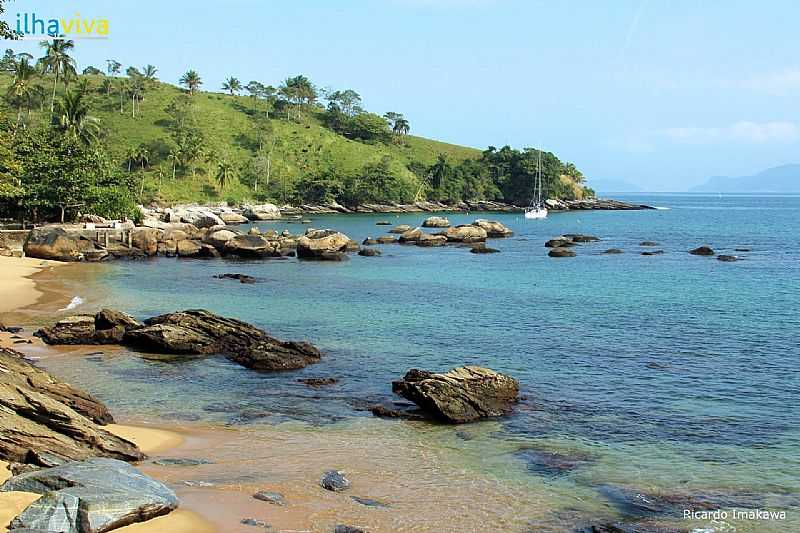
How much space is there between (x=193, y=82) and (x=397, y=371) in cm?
16469

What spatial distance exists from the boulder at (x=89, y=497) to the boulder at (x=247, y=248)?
52.3m

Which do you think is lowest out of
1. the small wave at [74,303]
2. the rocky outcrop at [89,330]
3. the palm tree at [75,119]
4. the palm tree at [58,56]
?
the small wave at [74,303]

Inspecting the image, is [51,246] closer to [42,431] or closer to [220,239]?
[220,239]

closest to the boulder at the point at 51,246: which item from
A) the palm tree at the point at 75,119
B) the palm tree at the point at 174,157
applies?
the palm tree at the point at 75,119

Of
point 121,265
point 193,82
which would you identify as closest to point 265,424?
point 121,265

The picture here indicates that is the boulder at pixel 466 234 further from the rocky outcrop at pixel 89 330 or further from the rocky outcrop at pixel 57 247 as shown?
the rocky outcrop at pixel 89 330

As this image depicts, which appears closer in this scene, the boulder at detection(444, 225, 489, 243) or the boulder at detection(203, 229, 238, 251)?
the boulder at detection(203, 229, 238, 251)

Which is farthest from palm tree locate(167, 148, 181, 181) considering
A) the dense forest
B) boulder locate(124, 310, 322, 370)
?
boulder locate(124, 310, 322, 370)

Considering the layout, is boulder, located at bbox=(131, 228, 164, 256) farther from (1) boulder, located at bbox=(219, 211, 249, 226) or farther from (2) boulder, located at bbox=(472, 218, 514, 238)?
(1) boulder, located at bbox=(219, 211, 249, 226)

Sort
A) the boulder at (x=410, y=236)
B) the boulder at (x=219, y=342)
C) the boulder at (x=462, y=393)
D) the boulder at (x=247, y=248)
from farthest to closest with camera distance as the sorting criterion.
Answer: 1. the boulder at (x=410, y=236)
2. the boulder at (x=247, y=248)
3. the boulder at (x=219, y=342)
4. the boulder at (x=462, y=393)

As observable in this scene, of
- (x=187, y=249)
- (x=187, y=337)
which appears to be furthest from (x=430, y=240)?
(x=187, y=337)

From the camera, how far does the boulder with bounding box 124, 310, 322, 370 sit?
2547cm

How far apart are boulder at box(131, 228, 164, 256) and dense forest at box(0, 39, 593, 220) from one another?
41912 mm

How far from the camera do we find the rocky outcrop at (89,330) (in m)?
27.7
